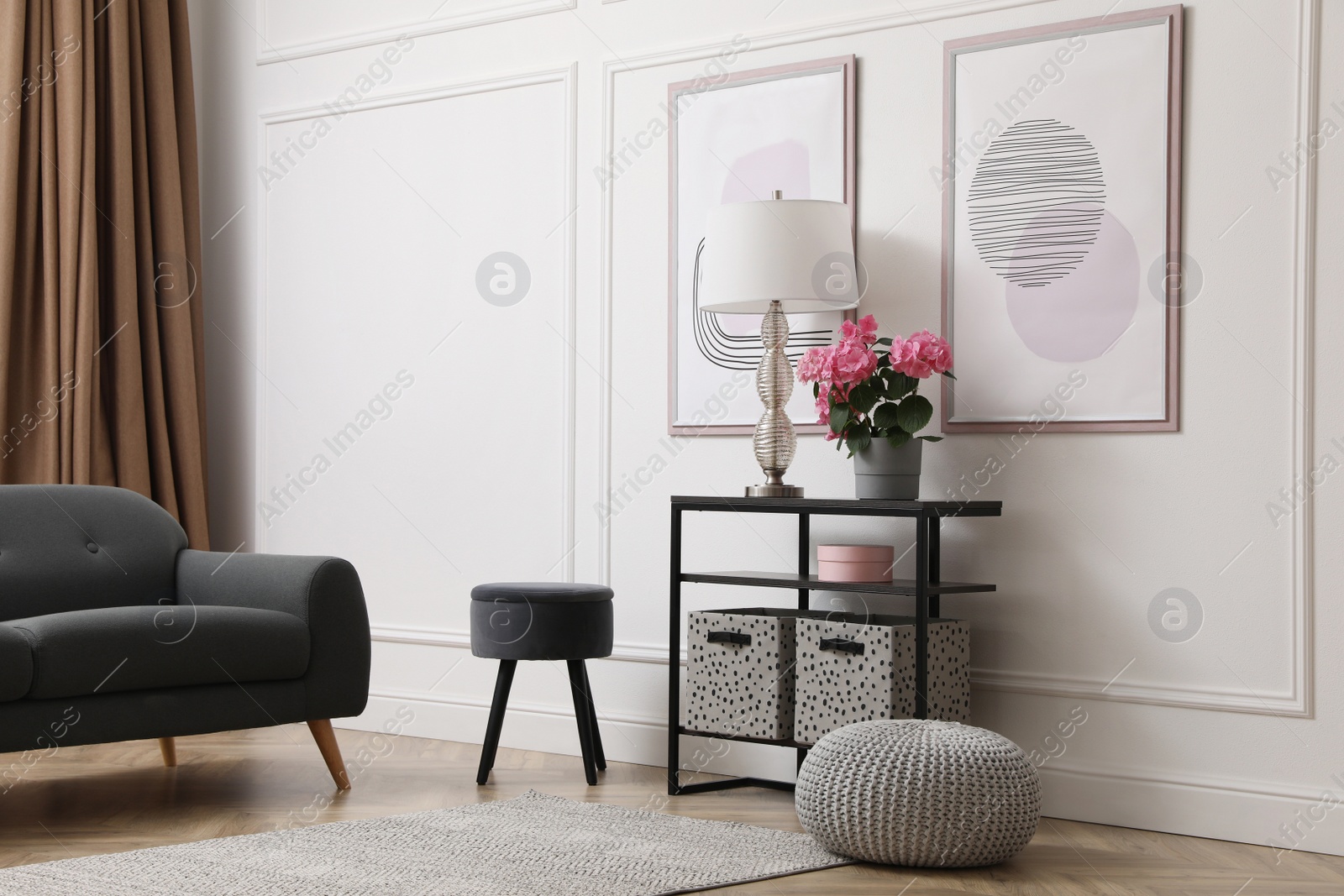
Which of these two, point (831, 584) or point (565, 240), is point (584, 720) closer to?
point (831, 584)

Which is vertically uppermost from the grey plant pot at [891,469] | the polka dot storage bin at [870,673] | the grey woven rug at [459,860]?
the grey plant pot at [891,469]

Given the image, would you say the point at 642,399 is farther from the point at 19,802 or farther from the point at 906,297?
the point at 19,802

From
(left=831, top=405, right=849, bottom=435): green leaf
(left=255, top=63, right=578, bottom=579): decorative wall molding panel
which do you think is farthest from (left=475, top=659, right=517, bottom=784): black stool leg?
(left=831, top=405, right=849, bottom=435): green leaf

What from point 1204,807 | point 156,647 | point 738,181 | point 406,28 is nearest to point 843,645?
point 1204,807

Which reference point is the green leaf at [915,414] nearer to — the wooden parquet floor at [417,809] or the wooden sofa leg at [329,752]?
the wooden parquet floor at [417,809]

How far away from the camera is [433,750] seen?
372 centimetres

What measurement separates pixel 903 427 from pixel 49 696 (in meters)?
1.93

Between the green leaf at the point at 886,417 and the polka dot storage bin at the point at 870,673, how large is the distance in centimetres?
46

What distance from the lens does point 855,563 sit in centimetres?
300

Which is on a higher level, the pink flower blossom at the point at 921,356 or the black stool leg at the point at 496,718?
the pink flower blossom at the point at 921,356

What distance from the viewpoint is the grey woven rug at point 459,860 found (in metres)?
2.25

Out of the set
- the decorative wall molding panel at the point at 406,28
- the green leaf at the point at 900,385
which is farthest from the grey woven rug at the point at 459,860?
the decorative wall molding panel at the point at 406,28

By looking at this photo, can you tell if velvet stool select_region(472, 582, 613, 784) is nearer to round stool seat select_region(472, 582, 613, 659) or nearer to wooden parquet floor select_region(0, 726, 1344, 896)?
round stool seat select_region(472, 582, 613, 659)

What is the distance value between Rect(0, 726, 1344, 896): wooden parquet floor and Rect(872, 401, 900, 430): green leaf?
3.06 feet
